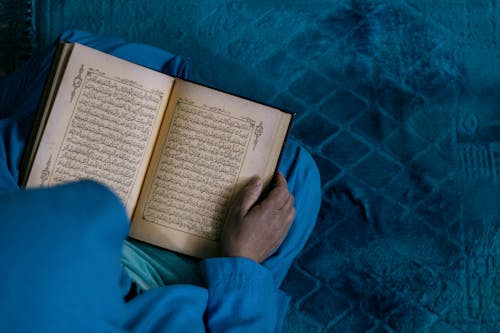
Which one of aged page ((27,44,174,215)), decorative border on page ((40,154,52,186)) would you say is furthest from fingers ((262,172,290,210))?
decorative border on page ((40,154,52,186))

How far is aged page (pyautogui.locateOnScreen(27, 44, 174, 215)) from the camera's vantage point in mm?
847

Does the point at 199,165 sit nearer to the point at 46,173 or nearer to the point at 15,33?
the point at 46,173

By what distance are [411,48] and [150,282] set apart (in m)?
0.96

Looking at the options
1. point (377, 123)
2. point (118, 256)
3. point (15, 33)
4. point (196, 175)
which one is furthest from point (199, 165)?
point (15, 33)

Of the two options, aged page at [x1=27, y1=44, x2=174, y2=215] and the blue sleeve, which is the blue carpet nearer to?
the blue sleeve

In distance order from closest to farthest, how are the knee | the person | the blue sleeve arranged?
1. the person
2. the blue sleeve
3. the knee

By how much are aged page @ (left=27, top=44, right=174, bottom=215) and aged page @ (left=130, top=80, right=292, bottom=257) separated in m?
0.04

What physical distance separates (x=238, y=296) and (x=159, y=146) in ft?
0.96

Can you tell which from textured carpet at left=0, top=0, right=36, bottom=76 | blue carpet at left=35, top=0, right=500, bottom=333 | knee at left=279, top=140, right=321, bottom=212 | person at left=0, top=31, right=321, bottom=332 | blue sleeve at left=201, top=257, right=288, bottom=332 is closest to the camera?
person at left=0, top=31, right=321, bottom=332

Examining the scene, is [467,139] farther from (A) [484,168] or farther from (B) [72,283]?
(B) [72,283]

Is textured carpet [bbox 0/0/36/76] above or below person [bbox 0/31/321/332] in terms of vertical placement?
above

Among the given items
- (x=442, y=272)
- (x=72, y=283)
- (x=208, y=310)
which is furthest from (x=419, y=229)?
(x=72, y=283)

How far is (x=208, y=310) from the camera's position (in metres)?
0.80

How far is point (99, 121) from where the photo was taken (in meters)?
0.86
